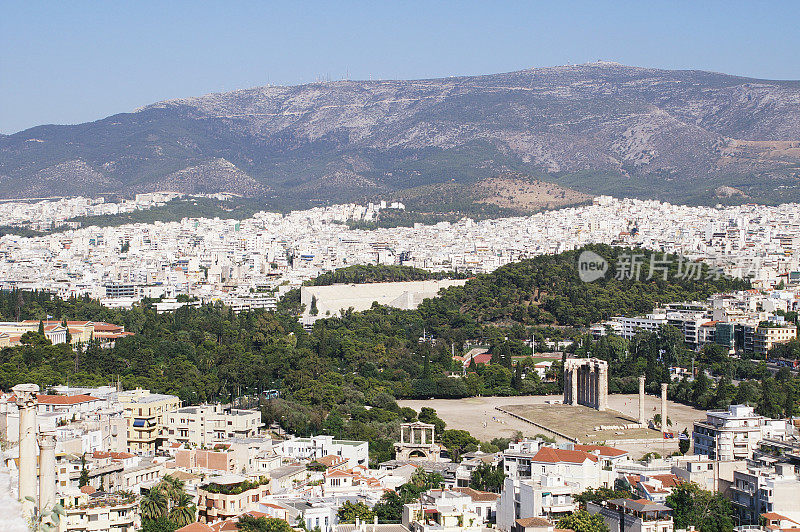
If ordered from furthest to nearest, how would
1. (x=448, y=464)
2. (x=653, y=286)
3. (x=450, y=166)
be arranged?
(x=450, y=166), (x=653, y=286), (x=448, y=464)

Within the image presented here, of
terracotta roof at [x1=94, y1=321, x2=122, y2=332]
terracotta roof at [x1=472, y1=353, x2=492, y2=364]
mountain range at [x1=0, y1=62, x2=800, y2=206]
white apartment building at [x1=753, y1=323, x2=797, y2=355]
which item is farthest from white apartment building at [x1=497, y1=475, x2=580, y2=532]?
mountain range at [x1=0, y1=62, x2=800, y2=206]

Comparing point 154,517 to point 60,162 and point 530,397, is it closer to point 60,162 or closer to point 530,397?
point 530,397

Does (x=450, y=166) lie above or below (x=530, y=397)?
above

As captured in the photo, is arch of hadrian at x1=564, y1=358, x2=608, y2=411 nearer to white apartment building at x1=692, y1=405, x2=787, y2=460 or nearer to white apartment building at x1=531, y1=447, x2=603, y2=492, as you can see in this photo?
white apartment building at x1=692, y1=405, x2=787, y2=460

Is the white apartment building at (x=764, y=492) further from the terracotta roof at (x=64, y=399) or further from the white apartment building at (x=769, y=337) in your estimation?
the white apartment building at (x=769, y=337)

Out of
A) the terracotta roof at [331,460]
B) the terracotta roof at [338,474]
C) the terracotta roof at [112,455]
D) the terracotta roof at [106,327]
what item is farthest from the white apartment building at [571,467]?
the terracotta roof at [106,327]

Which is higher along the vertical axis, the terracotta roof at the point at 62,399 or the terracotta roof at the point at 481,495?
the terracotta roof at the point at 62,399

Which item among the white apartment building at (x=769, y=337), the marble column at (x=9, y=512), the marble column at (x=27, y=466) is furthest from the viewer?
the white apartment building at (x=769, y=337)

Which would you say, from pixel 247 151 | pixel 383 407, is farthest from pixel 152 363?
pixel 247 151

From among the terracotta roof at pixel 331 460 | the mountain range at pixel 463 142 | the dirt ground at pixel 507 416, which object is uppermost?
the mountain range at pixel 463 142
